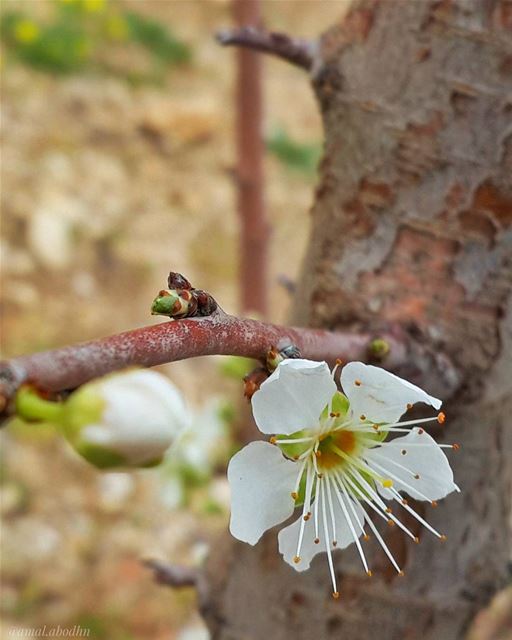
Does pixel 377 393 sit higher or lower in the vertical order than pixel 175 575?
higher

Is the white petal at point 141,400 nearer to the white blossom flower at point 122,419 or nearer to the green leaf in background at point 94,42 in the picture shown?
the white blossom flower at point 122,419

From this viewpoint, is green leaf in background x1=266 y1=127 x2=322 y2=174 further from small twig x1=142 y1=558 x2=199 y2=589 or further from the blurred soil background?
small twig x1=142 y1=558 x2=199 y2=589

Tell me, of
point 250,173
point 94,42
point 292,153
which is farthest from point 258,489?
point 94,42

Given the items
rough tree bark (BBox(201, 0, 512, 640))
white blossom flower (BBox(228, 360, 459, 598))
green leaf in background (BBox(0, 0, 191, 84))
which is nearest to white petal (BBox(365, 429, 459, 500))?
white blossom flower (BBox(228, 360, 459, 598))

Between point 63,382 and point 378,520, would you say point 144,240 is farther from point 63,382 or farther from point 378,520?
point 63,382

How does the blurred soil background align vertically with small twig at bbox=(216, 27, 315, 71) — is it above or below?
below

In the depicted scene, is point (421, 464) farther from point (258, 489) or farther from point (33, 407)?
point (33, 407)
